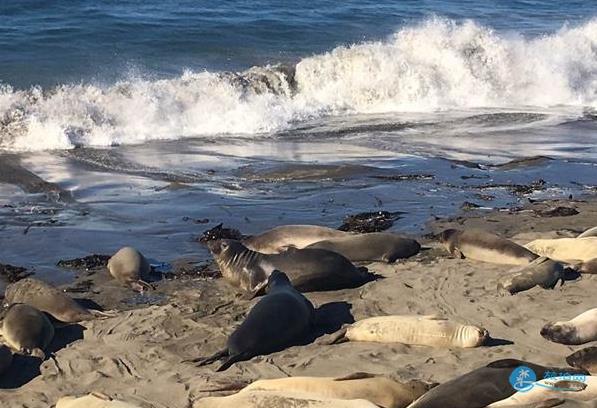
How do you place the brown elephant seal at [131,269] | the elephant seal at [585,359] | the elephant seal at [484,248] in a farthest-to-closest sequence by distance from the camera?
1. the elephant seal at [484,248]
2. the brown elephant seal at [131,269]
3. the elephant seal at [585,359]

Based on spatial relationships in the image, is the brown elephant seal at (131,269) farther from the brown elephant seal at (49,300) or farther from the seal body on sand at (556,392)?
the seal body on sand at (556,392)

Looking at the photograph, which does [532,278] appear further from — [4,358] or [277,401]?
[4,358]

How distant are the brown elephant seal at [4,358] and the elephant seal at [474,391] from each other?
9.33ft

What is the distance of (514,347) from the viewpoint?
6.20m

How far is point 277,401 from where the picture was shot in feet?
15.9

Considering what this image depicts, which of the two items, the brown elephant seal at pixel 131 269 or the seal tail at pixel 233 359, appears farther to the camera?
the brown elephant seal at pixel 131 269

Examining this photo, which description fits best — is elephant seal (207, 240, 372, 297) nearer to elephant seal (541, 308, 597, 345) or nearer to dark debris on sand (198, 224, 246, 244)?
dark debris on sand (198, 224, 246, 244)

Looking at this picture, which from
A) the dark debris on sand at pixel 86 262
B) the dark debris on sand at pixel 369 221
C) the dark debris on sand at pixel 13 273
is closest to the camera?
the dark debris on sand at pixel 13 273

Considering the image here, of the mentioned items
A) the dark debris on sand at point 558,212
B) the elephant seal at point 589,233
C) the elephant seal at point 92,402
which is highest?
the elephant seal at point 92,402

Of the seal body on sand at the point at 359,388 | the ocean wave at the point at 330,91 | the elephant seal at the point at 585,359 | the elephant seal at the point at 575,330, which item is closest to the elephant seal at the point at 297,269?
the elephant seal at the point at 575,330

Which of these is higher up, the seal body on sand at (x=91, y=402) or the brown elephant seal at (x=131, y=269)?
the seal body on sand at (x=91, y=402)

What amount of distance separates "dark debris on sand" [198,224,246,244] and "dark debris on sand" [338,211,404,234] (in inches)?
42.9

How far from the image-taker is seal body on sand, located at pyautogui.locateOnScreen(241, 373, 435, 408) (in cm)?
494

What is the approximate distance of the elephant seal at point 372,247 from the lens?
840cm
